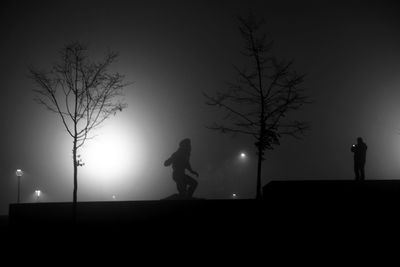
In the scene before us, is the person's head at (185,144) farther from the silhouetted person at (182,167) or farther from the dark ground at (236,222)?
the dark ground at (236,222)

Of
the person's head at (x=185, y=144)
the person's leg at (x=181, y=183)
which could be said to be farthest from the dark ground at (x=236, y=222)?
the person's head at (x=185, y=144)

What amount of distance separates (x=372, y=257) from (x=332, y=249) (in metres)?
0.98

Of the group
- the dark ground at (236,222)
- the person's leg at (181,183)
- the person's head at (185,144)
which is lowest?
the dark ground at (236,222)

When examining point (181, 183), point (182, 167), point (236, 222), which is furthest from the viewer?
point (181, 183)

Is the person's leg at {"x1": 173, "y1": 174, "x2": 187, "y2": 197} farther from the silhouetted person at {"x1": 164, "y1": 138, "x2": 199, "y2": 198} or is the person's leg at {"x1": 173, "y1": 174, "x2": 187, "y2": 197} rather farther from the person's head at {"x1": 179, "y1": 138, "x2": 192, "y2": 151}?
the person's head at {"x1": 179, "y1": 138, "x2": 192, "y2": 151}

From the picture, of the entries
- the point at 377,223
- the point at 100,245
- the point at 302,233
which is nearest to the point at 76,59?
the point at 100,245

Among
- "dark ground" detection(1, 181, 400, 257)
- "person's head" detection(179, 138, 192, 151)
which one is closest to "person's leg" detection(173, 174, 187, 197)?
"person's head" detection(179, 138, 192, 151)

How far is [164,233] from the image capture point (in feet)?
41.4

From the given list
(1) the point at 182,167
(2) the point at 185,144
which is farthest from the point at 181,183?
(2) the point at 185,144

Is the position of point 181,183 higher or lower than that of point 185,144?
lower

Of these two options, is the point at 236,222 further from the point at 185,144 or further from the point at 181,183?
the point at 185,144

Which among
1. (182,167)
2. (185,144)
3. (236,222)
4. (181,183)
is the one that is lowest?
(236,222)

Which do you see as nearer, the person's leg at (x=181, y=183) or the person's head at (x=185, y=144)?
the person's head at (x=185, y=144)

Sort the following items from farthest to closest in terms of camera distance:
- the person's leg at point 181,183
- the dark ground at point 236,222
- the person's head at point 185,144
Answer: the person's leg at point 181,183 → the person's head at point 185,144 → the dark ground at point 236,222
